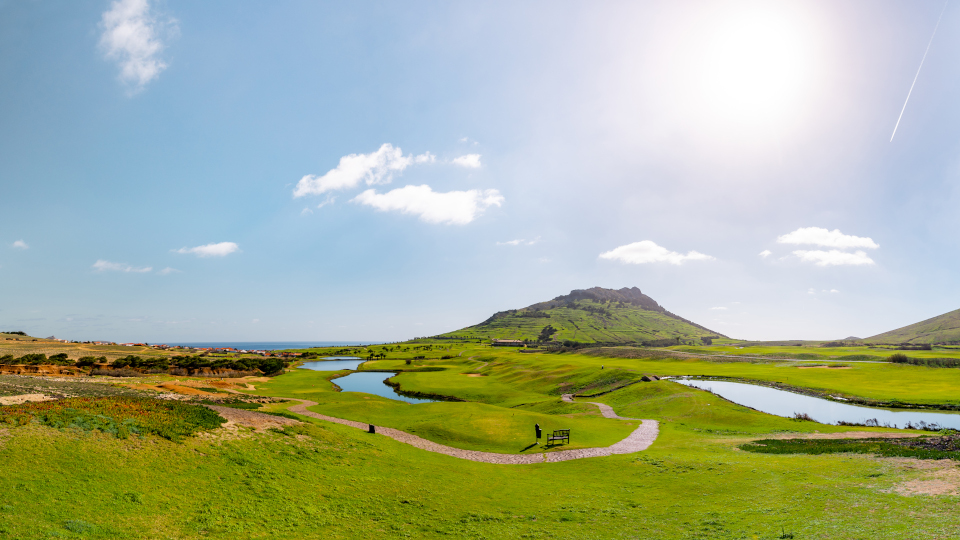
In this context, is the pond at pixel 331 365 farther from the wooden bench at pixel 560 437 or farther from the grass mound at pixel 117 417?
the grass mound at pixel 117 417

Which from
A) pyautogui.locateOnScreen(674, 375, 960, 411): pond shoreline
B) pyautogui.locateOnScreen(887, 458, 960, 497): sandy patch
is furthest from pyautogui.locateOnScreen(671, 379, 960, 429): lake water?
pyautogui.locateOnScreen(887, 458, 960, 497): sandy patch

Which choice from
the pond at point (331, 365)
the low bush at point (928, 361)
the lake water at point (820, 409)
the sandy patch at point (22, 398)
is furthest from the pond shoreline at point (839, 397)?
the pond at point (331, 365)

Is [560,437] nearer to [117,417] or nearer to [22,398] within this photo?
[117,417]

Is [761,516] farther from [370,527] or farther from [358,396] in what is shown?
[358,396]

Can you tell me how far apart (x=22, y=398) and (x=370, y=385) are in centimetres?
7949

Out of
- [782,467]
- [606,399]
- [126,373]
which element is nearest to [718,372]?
[606,399]

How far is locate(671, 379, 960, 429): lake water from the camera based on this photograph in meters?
46.5

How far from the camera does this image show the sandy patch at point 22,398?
22823 mm

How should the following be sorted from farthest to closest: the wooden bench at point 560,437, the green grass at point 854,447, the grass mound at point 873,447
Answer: the wooden bench at point 560,437
the grass mound at point 873,447
the green grass at point 854,447

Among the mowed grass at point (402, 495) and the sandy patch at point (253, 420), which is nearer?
the mowed grass at point (402, 495)

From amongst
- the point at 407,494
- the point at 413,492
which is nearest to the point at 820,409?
the point at 413,492

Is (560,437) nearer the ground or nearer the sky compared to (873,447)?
nearer the ground

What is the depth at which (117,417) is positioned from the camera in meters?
21.8

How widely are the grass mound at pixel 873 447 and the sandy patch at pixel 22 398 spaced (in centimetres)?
5122
